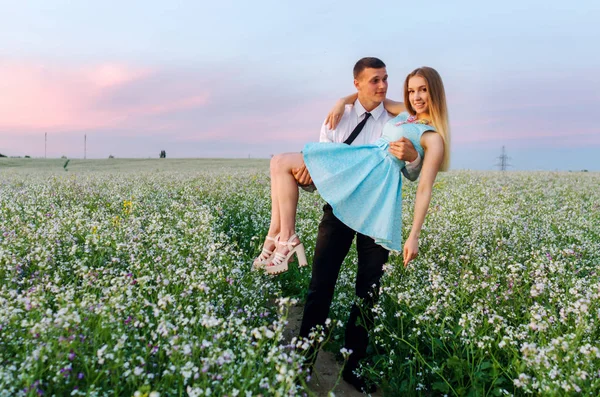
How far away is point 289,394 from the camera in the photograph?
2975mm

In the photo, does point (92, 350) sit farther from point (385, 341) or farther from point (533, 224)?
point (533, 224)

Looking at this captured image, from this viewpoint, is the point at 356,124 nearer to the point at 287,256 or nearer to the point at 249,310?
the point at 287,256

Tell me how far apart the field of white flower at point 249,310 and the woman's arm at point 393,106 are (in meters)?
1.71

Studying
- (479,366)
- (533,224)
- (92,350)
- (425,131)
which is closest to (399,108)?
(425,131)

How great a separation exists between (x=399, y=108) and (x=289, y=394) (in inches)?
118

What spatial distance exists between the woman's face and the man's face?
0.27 metres

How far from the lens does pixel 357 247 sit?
4.82 m

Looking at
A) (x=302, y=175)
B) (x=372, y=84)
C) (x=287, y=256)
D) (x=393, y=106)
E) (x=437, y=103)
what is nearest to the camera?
(x=437, y=103)

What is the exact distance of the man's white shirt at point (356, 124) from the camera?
189 inches

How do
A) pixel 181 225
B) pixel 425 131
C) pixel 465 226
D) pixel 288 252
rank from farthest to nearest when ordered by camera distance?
pixel 465 226
pixel 181 225
pixel 288 252
pixel 425 131

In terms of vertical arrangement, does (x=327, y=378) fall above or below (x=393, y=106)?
below

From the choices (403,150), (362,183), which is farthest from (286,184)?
(403,150)

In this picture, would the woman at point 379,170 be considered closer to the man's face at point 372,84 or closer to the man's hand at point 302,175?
the man's hand at point 302,175

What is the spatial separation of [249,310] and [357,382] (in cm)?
140
